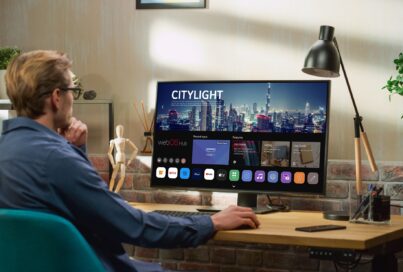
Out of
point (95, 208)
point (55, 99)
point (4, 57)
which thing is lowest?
point (95, 208)

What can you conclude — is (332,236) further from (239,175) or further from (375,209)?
(239,175)

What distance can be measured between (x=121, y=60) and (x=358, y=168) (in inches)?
51.1

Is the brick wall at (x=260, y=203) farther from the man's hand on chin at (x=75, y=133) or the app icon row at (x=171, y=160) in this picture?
the man's hand on chin at (x=75, y=133)

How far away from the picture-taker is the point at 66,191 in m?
1.72

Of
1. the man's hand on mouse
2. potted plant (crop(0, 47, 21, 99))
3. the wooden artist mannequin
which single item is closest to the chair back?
the man's hand on mouse

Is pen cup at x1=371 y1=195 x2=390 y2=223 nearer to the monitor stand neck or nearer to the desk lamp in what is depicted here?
the desk lamp

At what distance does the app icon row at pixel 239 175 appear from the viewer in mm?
2760

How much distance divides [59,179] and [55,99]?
0.31m

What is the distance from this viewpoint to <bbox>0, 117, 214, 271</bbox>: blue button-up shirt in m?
1.72

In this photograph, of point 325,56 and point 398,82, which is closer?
point 325,56

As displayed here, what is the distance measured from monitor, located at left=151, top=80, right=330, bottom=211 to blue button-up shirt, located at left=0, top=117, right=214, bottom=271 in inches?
38.4

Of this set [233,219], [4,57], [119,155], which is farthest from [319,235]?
[4,57]

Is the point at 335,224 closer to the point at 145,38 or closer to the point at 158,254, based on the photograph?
the point at 158,254

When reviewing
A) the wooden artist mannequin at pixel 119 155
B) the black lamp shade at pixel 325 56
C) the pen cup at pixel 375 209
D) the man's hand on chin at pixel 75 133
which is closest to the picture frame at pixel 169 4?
the wooden artist mannequin at pixel 119 155
